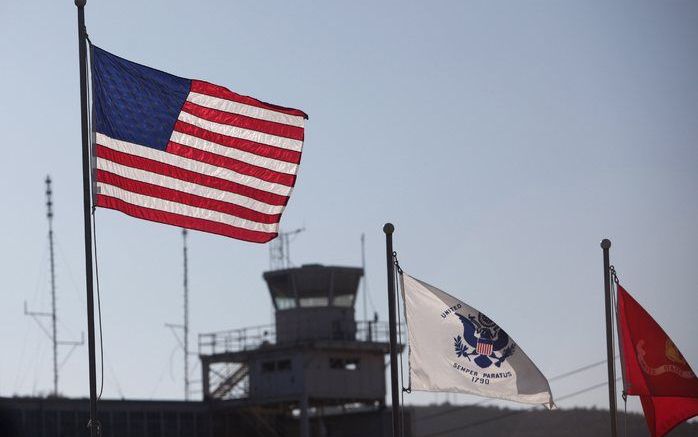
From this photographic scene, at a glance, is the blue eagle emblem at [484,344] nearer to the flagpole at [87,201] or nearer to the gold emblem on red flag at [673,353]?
the gold emblem on red flag at [673,353]

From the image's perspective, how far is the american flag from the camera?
2294 cm

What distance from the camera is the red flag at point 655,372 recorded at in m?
30.0

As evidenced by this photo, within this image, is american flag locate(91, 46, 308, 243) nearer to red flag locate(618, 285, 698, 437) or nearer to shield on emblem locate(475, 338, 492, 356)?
shield on emblem locate(475, 338, 492, 356)

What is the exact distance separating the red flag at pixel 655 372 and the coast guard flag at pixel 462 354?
386 centimetres

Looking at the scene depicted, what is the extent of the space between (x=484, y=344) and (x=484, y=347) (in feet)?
0.19

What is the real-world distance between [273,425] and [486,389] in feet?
169

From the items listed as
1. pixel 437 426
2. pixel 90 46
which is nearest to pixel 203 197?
pixel 90 46

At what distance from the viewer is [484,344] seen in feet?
88.1

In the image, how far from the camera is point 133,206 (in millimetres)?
22938

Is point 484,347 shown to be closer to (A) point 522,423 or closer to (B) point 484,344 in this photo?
(B) point 484,344

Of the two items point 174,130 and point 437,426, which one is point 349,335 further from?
point 437,426

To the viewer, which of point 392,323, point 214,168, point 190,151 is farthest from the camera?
point 392,323

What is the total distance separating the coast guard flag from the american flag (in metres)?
3.82

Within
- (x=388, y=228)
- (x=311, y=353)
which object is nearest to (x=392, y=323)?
(x=388, y=228)
